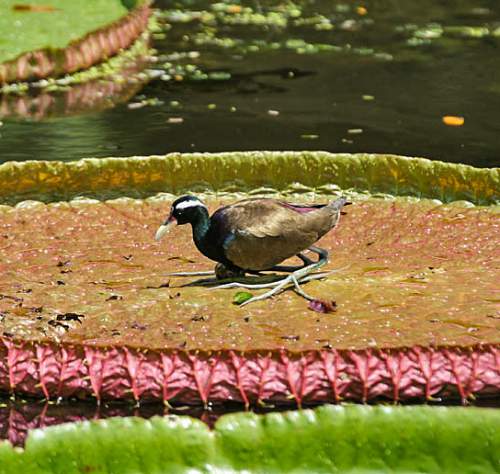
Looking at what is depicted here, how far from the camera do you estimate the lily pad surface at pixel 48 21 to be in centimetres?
780

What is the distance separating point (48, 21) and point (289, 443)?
6.61 m

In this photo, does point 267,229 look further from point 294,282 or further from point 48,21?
point 48,21

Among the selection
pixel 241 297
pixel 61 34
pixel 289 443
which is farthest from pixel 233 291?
pixel 61 34

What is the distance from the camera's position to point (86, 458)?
7.03 feet

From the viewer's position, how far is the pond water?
20.2 ft

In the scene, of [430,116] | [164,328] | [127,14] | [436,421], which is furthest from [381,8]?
[436,421]

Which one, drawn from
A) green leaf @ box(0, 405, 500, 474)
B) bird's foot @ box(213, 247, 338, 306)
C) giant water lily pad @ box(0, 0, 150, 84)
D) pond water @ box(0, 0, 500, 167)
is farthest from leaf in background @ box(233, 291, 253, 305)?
giant water lily pad @ box(0, 0, 150, 84)

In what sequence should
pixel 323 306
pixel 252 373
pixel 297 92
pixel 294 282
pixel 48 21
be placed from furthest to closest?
pixel 48 21
pixel 297 92
pixel 294 282
pixel 323 306
pixel 252 373

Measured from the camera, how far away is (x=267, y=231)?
342 cm

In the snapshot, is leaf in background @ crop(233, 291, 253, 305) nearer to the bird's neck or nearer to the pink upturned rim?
the bird's neck

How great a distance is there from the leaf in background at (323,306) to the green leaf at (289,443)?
3.77 feet

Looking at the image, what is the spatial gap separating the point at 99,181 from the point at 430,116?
2.56m

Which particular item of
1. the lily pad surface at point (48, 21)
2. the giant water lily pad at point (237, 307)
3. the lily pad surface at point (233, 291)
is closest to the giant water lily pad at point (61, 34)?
the lily pad surface at point (48, 21)

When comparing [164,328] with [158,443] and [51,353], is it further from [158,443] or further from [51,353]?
[158,443]
